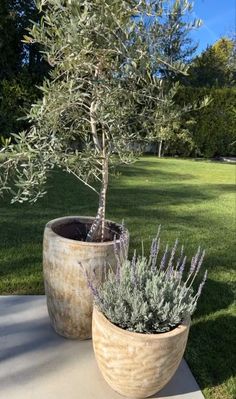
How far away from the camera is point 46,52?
295cm

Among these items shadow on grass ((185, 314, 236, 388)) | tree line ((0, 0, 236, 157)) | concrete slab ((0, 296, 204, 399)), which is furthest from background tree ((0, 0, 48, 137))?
shadow on grass ((185, 314, 236, 388))

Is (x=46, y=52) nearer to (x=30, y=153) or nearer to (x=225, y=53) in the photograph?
(x=30, y=153)

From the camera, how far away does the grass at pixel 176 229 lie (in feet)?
10.7

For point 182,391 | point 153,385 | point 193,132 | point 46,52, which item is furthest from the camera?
point 193,132

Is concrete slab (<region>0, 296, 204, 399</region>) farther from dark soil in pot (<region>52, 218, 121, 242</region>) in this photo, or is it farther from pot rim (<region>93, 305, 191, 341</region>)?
dark soil in pot (<region>52, 218, 121, 242</region>)

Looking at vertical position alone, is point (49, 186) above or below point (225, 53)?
below

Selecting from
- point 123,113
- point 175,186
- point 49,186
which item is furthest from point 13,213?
point 175,186

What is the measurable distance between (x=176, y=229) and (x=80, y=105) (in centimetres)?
381

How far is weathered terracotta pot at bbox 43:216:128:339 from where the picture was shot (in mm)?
2914

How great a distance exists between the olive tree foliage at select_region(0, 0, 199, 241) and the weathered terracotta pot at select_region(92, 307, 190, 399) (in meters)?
1.02

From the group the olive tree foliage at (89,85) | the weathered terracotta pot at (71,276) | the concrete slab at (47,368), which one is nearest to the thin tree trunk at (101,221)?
the olive tree foliage at (89,85)

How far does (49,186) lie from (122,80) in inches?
243

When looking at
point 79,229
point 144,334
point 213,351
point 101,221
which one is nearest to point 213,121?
point 79,229

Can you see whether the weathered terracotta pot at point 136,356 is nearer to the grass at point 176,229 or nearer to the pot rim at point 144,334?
the pot rim at point 144,334
